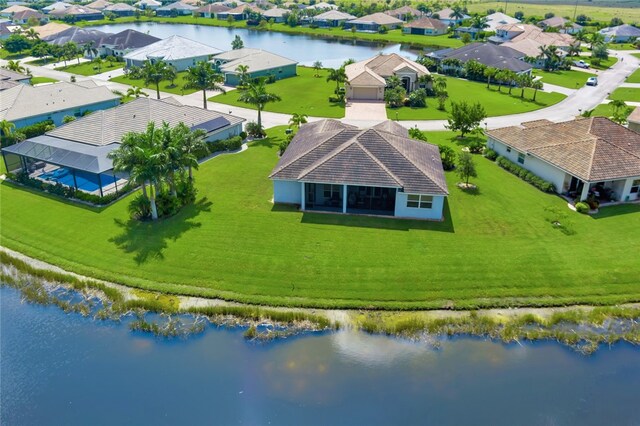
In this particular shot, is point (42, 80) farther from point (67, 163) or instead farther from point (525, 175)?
point (525, 175)

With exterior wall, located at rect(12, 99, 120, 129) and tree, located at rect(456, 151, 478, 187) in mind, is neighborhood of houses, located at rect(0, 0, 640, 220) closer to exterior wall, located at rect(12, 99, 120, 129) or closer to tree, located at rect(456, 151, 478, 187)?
exterior wall, located at rect(12, 99, 120, 129)

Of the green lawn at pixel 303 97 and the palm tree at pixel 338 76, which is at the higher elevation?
the palm tree at pixel 338 76

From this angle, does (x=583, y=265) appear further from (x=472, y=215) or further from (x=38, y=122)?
(x=38, y=122)

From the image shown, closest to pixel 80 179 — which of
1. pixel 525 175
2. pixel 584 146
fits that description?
pixel 525 175

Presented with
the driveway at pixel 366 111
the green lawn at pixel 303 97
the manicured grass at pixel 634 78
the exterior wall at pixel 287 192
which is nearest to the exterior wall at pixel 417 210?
the exterior wall at pixel 287 192

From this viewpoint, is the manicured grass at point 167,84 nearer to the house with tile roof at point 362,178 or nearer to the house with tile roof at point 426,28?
the house with tile roof at point 362,178
